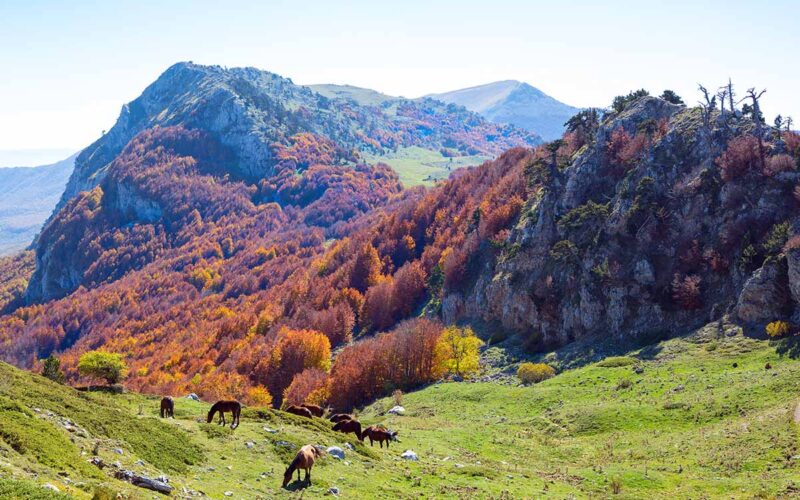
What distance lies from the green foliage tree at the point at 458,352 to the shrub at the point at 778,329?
131 feet

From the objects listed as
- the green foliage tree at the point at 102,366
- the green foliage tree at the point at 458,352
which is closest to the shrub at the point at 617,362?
the green foliage tree at the point at 458,352

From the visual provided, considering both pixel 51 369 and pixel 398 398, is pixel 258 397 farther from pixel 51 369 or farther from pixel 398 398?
pixel 51 369

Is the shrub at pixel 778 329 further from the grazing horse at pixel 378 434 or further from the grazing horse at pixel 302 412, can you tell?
the grazing horse at pixel 302 412

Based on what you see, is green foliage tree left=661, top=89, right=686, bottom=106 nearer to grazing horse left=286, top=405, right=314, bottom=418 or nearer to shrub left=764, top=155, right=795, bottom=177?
shrub left=764, top=155, right=795, bottom=177

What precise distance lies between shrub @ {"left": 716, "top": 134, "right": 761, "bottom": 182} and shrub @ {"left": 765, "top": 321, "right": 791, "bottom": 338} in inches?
1088

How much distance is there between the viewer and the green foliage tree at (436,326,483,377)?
89562 mm

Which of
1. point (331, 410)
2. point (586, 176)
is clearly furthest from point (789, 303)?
point (331, 410)

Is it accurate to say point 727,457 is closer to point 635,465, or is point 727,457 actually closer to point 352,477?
point 635,465

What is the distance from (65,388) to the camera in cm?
3706

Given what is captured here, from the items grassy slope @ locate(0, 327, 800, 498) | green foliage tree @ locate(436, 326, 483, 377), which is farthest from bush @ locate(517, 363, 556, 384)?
green foliage tree @ locate(436, 326, 483, 377)

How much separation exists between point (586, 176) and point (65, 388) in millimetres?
93681

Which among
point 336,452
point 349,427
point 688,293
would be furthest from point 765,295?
point 336,452

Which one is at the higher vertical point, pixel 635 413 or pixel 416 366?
pixel 635 413

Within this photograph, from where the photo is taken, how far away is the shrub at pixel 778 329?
61.4 m
